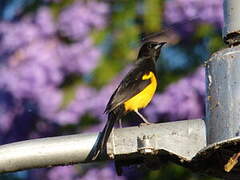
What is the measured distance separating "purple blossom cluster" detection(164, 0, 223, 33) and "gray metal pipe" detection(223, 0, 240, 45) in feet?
10.8

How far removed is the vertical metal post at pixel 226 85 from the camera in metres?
3.58

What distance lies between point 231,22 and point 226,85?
0.73 feet

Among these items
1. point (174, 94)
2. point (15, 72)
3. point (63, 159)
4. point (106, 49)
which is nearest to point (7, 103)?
point (15, 72)

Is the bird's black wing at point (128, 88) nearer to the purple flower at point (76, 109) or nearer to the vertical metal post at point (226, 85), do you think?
the purple flower at point (76, 109)

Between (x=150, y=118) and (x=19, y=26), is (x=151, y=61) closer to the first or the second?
(x=150, y=118)

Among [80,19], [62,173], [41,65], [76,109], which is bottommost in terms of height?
[62,173]

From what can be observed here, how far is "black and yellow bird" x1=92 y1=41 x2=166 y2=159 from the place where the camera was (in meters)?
5.61

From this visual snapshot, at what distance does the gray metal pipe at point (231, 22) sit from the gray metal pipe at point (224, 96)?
6cm

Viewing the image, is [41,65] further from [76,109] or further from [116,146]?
[116,146]

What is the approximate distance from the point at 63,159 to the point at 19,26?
403 cm

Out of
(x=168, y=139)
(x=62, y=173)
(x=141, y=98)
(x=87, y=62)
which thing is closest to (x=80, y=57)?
(x=87, y=62)

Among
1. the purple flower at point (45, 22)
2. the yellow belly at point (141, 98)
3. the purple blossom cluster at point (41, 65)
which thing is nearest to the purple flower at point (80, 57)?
the purple blossom cluster at point (41, 65)

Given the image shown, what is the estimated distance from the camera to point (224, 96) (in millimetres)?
3625

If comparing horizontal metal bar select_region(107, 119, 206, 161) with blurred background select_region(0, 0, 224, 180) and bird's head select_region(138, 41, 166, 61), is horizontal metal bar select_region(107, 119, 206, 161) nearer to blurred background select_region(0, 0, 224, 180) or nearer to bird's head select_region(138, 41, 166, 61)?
bird's head select_region(138, 41, 166, 61)
